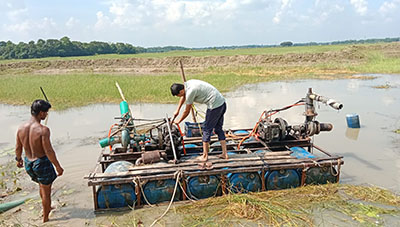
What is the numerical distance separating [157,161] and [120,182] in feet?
2.55

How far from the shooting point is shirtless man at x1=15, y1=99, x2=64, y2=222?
13.7 ft

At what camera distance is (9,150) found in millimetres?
8461

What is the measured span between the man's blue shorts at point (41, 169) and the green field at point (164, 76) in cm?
1013

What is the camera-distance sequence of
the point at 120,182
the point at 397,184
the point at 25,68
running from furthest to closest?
1. the point at 25,68
2. the point at 397,184
3. the point at 120,182

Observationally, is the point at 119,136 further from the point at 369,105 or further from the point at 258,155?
the point at 369,105

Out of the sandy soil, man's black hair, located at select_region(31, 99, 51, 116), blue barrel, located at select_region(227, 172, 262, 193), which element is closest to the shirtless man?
man's black hair, located at select_region(31, 99, 51, 116)

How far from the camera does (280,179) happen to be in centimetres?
534

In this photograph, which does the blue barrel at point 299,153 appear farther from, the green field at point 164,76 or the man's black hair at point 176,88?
the green field at point 164,76

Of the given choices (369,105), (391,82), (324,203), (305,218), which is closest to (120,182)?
(305,218)

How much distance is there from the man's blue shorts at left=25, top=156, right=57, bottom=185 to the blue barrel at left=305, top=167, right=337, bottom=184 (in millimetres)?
4171

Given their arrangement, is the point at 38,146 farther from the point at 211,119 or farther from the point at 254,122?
the point at 254,122

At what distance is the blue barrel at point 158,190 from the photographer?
4988 millimetres

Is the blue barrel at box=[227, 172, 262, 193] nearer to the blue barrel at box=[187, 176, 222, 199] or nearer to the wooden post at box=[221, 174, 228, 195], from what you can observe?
the wooden post at box=[221, 174, 228, 195]

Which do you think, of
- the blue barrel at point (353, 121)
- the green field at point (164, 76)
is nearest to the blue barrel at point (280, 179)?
the blue barrel at point (353, 121)
